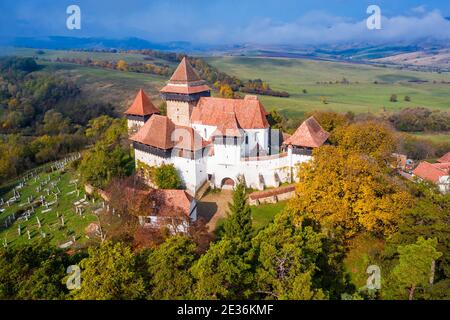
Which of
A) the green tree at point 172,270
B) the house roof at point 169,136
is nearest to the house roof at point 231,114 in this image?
the house roof at point 169,136

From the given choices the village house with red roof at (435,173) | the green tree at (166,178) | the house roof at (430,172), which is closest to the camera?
the green tree at (166,178)

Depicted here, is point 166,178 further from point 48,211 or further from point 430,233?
point 430,233

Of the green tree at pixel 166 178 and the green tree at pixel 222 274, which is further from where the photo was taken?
the green tree at pixel 166 178

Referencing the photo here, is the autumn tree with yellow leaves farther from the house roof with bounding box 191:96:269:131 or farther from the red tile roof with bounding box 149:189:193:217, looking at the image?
the house roof with bounding box 191:96:269:131

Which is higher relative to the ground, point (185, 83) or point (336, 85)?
point (336, 85)

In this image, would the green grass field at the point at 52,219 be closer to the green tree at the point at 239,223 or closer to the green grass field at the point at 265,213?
the green tree at the point at 239,223

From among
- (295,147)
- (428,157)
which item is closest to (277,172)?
(295,147)

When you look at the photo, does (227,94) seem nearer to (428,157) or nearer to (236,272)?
(428,157)

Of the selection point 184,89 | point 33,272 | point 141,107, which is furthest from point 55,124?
point 33,272
